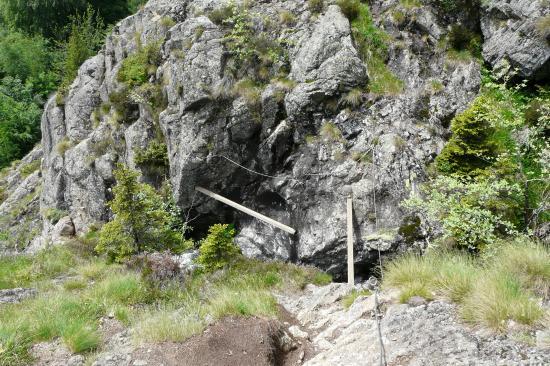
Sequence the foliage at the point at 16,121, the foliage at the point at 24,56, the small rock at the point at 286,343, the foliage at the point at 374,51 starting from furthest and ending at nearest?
1. the foliage at the point at 24,56
2. the foliage at the point at 16,121
3. the foliage at the point at 374,51
4. the small rock at the point at 286,343

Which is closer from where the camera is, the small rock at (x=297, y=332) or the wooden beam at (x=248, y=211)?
the small rock at (x=297, y=332)

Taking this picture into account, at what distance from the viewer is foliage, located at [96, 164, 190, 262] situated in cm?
1131

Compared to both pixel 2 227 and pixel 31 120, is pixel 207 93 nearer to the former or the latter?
pixel 2 227

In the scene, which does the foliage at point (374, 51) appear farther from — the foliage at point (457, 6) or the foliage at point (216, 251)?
the foliage at point (216, 251)

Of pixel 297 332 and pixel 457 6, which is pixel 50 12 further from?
pixel 297 332

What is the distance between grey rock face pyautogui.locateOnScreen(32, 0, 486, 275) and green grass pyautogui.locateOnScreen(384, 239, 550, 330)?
194 inches

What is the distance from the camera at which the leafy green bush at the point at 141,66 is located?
16578mm

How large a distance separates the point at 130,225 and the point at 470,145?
9253mm

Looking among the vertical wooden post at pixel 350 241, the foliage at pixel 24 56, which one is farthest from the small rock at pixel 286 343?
the foliage at pixel 24 56

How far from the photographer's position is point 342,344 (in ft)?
18.1

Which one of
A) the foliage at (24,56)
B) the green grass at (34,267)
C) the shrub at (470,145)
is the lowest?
the green grass at (34,267)

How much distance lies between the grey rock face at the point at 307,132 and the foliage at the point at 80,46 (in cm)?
847

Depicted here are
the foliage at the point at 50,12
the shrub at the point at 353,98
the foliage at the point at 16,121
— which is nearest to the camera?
the shrub at the point at 353,98

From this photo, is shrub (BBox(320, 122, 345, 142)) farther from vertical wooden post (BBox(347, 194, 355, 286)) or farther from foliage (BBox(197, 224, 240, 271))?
foliage (BBox(197, 224, 240, 271))
